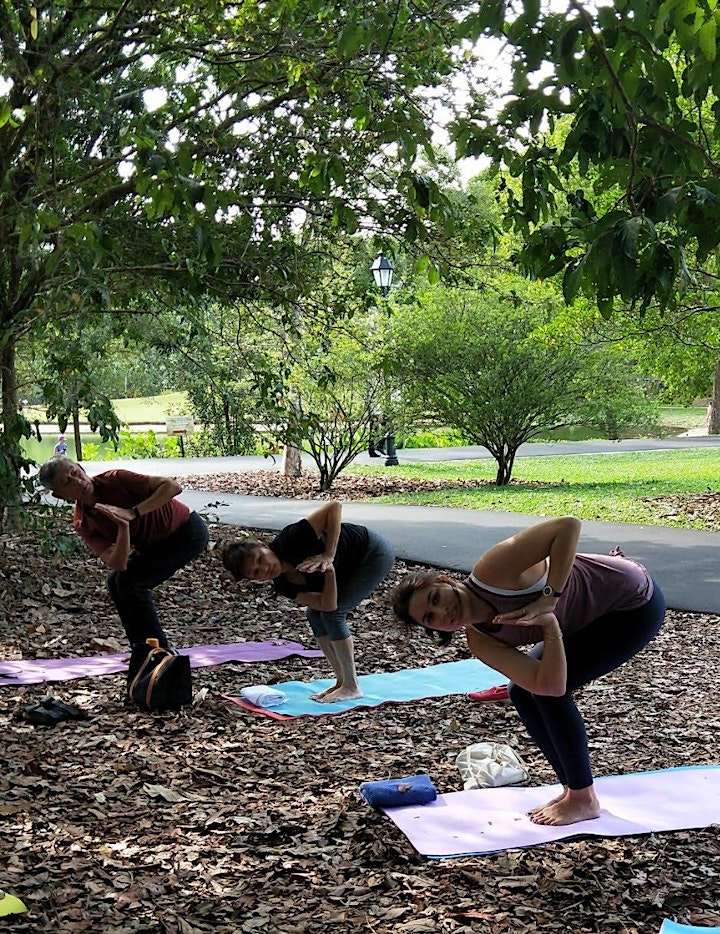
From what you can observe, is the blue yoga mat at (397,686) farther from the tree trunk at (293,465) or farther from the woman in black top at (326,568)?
the tree trunk at (293,465)

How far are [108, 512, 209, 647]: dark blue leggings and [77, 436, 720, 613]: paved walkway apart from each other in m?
3.56

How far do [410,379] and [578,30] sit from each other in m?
14.5

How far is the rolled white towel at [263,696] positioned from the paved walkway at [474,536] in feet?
12.3

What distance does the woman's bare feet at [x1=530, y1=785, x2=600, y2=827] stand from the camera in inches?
158

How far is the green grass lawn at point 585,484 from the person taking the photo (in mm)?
14148

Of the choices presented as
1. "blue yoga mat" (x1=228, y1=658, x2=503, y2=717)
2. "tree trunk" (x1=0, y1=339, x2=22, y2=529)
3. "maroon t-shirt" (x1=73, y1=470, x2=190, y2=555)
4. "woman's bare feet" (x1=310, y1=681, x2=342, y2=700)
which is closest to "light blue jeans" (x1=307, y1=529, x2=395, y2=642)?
"woman's bare feet" (x1=310, y1=681, x2=342, y2=700)

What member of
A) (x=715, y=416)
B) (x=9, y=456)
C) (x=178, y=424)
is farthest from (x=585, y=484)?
(x=178, y=424)

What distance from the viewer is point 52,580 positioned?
30.3 ft

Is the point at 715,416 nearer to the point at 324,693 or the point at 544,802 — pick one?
the point at 324,693

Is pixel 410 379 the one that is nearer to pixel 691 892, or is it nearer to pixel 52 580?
pixel 52 580

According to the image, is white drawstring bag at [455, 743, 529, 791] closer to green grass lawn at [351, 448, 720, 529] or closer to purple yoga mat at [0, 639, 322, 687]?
purple yoga mat at [0, 639, 322, 687]

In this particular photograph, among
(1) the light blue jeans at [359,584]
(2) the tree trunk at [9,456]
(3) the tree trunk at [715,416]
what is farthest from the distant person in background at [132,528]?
(3) the tree trunk at [715,416]

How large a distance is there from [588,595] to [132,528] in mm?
3166

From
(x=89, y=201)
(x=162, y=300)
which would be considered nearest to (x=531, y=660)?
(x=89, y=201)
